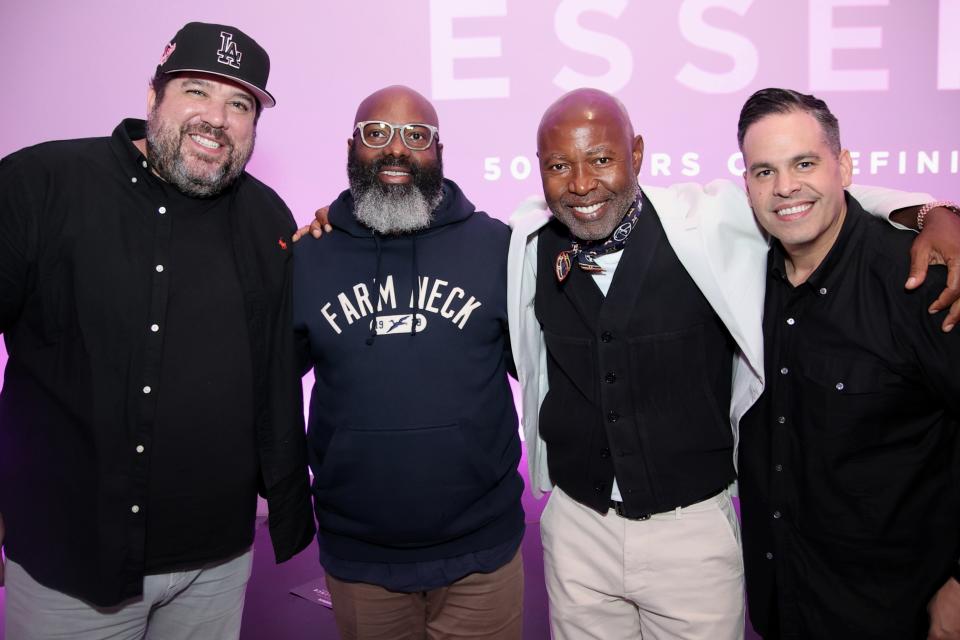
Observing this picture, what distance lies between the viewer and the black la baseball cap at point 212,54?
176cm

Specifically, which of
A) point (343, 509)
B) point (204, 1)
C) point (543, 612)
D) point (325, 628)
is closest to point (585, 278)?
A: point (343, 509)

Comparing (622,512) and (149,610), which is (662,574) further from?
(149,610)

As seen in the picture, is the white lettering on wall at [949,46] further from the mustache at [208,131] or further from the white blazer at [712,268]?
the mustache at [208,131]

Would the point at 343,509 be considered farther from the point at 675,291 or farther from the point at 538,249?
the point at 675,291

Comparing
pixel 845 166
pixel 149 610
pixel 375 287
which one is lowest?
pixel 149 610

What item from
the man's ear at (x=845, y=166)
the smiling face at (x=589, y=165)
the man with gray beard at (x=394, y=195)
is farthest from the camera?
the man with gray beard at (x=394, y=195)

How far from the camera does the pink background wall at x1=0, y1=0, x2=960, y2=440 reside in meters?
3.47

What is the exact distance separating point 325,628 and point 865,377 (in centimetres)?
220

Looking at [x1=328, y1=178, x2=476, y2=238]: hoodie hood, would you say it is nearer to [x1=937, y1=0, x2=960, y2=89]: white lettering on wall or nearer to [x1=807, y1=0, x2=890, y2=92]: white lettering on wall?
[x1=807, y1=0, x2=890, y2=92]: white lettering on wall

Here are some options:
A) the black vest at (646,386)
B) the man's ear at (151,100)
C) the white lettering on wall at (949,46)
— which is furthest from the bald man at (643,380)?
the white lettering on wall at (949,46)

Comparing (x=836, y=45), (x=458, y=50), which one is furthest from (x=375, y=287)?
(x=836, y=45)

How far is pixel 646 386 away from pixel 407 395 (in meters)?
0.61

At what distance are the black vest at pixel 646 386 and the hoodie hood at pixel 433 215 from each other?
0.43 meters

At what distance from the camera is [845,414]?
149 cm
